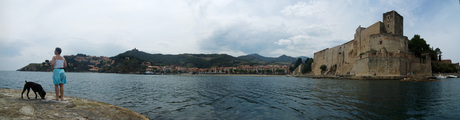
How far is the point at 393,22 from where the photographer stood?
3844 centimetres

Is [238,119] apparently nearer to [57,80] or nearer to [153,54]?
[57,80]

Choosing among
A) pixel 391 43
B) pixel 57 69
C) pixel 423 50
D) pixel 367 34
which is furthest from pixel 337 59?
pixel 57 69

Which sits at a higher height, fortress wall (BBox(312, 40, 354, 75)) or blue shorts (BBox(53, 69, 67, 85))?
fortress wall (BBox(312, 40, 354, 75))

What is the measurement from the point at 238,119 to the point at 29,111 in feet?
16.5

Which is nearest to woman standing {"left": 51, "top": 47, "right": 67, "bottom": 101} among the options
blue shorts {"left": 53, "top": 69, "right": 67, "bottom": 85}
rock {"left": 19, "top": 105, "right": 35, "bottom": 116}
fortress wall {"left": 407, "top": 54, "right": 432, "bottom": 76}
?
blue shorts {"left": 53, "top": 69, "right": 67, "bottom": 85}

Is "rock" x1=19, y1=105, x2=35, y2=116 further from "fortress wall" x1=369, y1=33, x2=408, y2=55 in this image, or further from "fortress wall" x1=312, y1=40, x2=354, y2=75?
"fortress wall" x1=312, y1=40, x2=354, y2=75

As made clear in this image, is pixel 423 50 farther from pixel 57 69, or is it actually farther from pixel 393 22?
pixel 57 69

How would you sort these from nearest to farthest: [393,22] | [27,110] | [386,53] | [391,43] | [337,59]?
[27,110] < [386,53] < [391,43] < [393,22] < [337,59]

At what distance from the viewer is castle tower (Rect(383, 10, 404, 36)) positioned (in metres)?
38.5

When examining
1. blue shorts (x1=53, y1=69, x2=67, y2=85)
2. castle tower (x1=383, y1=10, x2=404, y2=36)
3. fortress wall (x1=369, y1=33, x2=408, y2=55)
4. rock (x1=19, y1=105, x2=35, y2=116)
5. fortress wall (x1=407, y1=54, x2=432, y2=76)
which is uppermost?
castle tower (x1=383, y1=10, x2=404, y2=36)

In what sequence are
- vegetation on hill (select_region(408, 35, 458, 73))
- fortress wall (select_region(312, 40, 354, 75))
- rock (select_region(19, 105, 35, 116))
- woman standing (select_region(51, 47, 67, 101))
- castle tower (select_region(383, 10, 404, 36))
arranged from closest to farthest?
rock (select_region(19, 105, 35, 116)) → woman standing (select_region(51, 47, 67, 101)) → castle tower (select_region(383, 10, 404, 36)) → vegetation on hill (select_region(408, 35, 458, 73)) → fortress wall (select_region(312, 40, 354, 75))

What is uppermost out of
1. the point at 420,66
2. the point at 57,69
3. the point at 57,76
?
the point at 420,66

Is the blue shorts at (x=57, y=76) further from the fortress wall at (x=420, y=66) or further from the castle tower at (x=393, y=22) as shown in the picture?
the fortress wall at (x=420, y=66)

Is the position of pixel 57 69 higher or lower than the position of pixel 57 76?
higher
